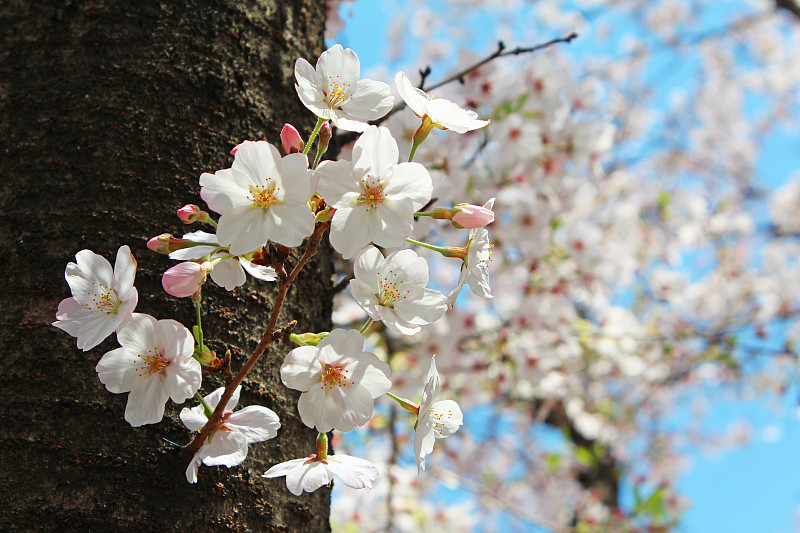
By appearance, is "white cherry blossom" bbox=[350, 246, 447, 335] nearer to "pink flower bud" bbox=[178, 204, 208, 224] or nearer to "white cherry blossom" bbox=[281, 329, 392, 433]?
"white cherry blossom" bbox=[281, 329, 392, 433]

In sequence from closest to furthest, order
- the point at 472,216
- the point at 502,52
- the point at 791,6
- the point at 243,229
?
the point at 243,229 < the point at 472,216 < the point at 502,52 < the point at 791,6

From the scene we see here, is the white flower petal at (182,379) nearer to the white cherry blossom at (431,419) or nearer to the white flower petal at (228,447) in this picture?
the white flower petal at (228,447)

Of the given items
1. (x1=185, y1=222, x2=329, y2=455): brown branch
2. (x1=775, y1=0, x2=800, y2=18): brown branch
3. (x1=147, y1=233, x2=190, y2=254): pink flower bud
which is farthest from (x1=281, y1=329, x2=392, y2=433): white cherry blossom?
(x1=775, y1=0, x2=800, y2=18): brown branch

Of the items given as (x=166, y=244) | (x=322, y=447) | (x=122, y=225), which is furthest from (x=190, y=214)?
(x=322, y=447)

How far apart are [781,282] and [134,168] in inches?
307

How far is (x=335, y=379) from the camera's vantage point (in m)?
0.63

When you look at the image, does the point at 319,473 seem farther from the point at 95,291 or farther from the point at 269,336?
the point at 95,291

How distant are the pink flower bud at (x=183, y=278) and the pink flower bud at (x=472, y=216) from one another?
A: 0.30 meters

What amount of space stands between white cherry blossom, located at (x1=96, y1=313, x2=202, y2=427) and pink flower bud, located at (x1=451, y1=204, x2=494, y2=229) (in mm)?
332

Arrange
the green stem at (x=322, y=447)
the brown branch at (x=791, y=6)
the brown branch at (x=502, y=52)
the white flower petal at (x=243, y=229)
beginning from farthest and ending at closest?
the brown branch at (x=791, y=6)
the brown branch at (x=502, y=52)
the green stem at (x=322, y=447)
the white flower petal at (x=243, y=229)

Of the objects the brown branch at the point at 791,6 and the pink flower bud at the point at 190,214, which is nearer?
the pink flower bud at the point at 190,214

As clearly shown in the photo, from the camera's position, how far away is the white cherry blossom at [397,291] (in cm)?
64

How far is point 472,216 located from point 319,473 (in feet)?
1.13

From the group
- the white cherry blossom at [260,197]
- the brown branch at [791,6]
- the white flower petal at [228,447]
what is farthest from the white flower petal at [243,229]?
the brown branch at [791,6]
